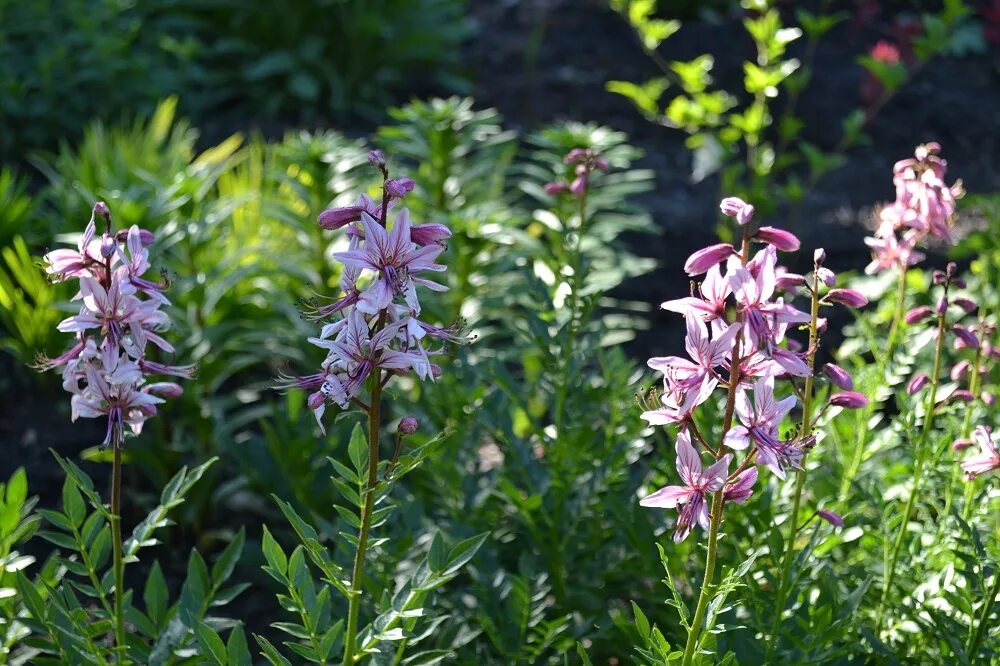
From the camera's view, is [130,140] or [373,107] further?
[373,107]

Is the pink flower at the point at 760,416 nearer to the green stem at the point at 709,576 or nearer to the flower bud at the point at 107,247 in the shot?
the green stem at the point at 709,576

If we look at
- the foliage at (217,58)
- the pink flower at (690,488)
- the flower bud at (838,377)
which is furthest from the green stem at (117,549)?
the foliage at (217,58)

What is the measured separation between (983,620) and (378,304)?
3.75 ft

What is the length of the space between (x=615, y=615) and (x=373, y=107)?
4.55 m

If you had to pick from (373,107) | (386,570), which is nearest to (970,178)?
(373,107)

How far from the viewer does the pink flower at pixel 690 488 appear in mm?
1446

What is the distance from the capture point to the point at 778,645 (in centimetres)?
203

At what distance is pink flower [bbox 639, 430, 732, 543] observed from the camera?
1446 millimetres

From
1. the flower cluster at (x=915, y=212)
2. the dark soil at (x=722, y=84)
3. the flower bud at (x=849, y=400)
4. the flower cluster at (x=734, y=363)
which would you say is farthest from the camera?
the dark soil at (x=722, y=84)

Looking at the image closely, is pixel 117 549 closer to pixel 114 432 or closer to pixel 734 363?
pixel 114 432

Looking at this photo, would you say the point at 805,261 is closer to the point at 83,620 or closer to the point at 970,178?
the point at 970,178

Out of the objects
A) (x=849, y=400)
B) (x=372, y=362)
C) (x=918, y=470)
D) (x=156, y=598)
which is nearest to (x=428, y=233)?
(x=372, y=362)

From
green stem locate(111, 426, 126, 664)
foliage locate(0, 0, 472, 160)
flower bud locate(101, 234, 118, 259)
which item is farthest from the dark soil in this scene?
flower bud locate(101, 234, 118, 259)

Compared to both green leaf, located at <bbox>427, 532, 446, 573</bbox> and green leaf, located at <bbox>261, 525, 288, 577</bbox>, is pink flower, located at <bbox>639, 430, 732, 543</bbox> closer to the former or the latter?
green leaf, located at <bbox>427, 532, 446, 573</bbox>
